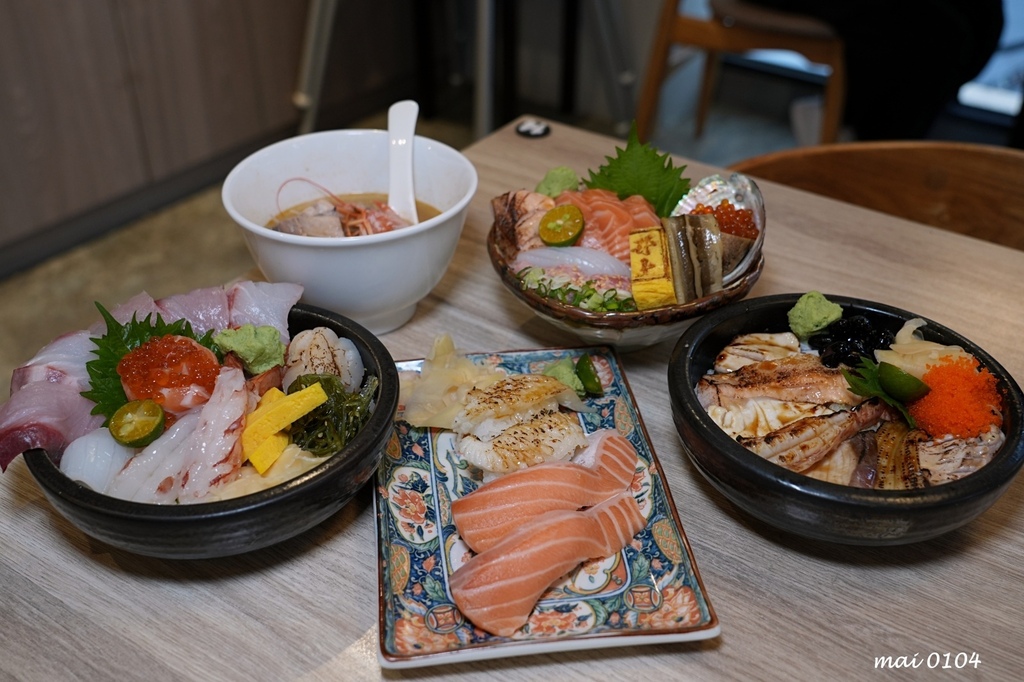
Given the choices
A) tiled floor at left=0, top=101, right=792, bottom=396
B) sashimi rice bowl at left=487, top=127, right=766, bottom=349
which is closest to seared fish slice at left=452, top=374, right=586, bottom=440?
Result: sashimi rice bowl at left=487, top=127, right=766, bottom=349

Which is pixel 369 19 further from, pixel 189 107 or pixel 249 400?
pixel 249 400

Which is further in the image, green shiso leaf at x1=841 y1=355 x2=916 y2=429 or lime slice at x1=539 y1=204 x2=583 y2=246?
lime slice at x1=539 y1=204 x2=583 y2=246

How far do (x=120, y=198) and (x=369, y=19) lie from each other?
1.45 metres

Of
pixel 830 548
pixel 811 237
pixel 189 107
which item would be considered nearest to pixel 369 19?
pixel 189 107

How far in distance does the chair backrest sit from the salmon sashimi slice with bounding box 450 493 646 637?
110cm

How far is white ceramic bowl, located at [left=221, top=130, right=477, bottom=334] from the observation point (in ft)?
3.63

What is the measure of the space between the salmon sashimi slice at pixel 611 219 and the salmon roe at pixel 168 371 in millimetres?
569

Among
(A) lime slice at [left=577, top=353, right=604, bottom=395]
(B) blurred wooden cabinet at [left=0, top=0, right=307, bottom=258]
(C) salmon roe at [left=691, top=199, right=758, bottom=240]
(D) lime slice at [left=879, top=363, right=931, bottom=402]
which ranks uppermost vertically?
(C) salmon roe at [left=691, top=199, right=758, bottom=240]

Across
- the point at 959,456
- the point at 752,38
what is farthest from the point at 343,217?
the point at 752,38

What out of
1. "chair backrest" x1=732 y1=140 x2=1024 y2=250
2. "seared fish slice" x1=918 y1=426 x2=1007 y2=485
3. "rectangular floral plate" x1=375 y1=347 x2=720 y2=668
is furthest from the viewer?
"chair backrest" x1=732 y1=140 x2=1024 y2=250

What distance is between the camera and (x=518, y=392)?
103cm

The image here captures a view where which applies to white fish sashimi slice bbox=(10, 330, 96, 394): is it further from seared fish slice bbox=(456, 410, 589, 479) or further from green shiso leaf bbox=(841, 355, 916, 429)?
green shiso leaf bbox=(841, 355, 916, 429)

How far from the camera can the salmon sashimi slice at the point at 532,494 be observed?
887 millimetres

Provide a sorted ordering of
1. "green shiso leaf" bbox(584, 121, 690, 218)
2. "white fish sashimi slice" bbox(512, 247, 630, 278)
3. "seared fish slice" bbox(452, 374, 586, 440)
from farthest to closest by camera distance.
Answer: "green shiso leaf" bbox(584, 121, 690, 218), "white fish sashimi slice" bbox(512, 247, 630, 278), "seared fish slice" bbox(452, 374, 586, 440)
